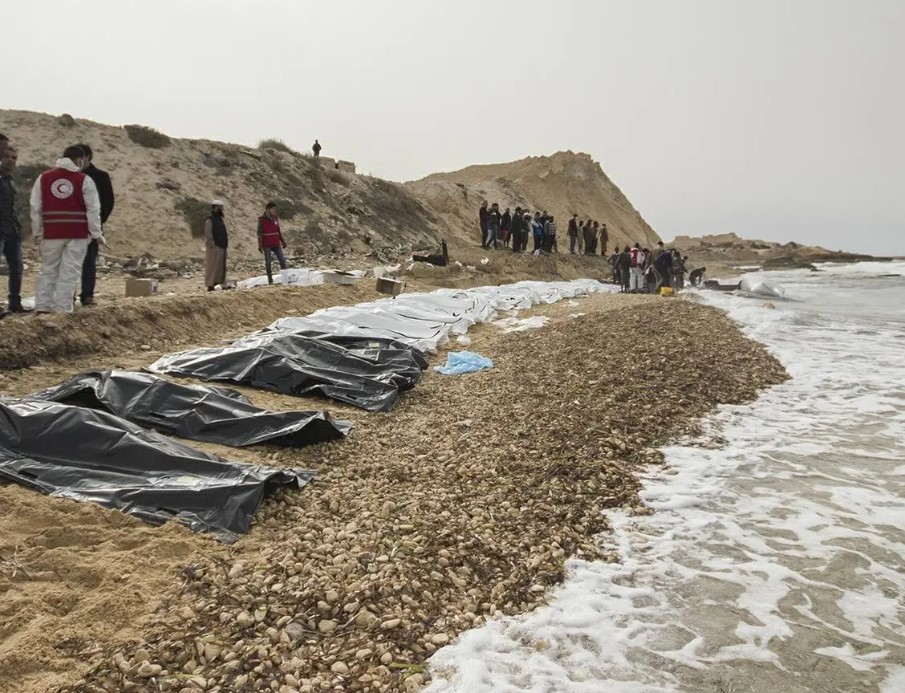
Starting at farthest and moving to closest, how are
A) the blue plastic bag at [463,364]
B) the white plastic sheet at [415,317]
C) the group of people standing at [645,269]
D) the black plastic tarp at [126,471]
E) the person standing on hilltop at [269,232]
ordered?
the group of people standing at [645,269]
the person standing on hilltop at [269,232]
the white plastic sheet at [415,317]
the blue plastic bag at [463,364]
the black plastic tarp at [126,471]

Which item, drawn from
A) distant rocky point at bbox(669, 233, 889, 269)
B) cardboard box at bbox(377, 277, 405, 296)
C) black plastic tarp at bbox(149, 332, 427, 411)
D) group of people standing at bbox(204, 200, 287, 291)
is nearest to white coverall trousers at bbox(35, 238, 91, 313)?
black plastic tarp at bbox(149, 332, 427, 411)

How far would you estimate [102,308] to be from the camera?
6.69m

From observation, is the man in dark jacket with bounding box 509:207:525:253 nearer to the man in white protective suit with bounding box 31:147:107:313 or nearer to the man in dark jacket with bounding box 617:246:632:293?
the man in dark jacket with bounding box 617:246:632:293

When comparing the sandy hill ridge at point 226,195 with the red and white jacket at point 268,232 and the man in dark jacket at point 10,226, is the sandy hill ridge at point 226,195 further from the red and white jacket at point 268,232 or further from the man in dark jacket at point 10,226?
the man in dark jacket at point 10,226

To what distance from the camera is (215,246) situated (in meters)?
9.70

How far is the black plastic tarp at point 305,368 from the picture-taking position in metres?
5.56

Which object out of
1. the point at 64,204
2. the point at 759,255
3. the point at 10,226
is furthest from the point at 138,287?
the point at 759,255

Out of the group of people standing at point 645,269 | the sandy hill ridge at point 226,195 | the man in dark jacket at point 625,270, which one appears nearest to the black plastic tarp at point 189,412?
the sandy hill ridge at point 226,195

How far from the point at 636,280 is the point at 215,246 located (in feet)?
45.7

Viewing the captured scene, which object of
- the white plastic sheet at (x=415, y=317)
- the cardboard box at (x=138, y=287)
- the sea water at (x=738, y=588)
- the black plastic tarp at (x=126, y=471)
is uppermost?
the cardboard box at (x=138, y=287)

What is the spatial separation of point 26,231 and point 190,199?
16.1 feet

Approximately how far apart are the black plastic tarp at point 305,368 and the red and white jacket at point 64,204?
1.75m

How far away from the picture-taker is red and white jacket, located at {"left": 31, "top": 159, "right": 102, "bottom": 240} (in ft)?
19.4

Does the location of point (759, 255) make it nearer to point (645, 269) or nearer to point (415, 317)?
point (645, 269)
